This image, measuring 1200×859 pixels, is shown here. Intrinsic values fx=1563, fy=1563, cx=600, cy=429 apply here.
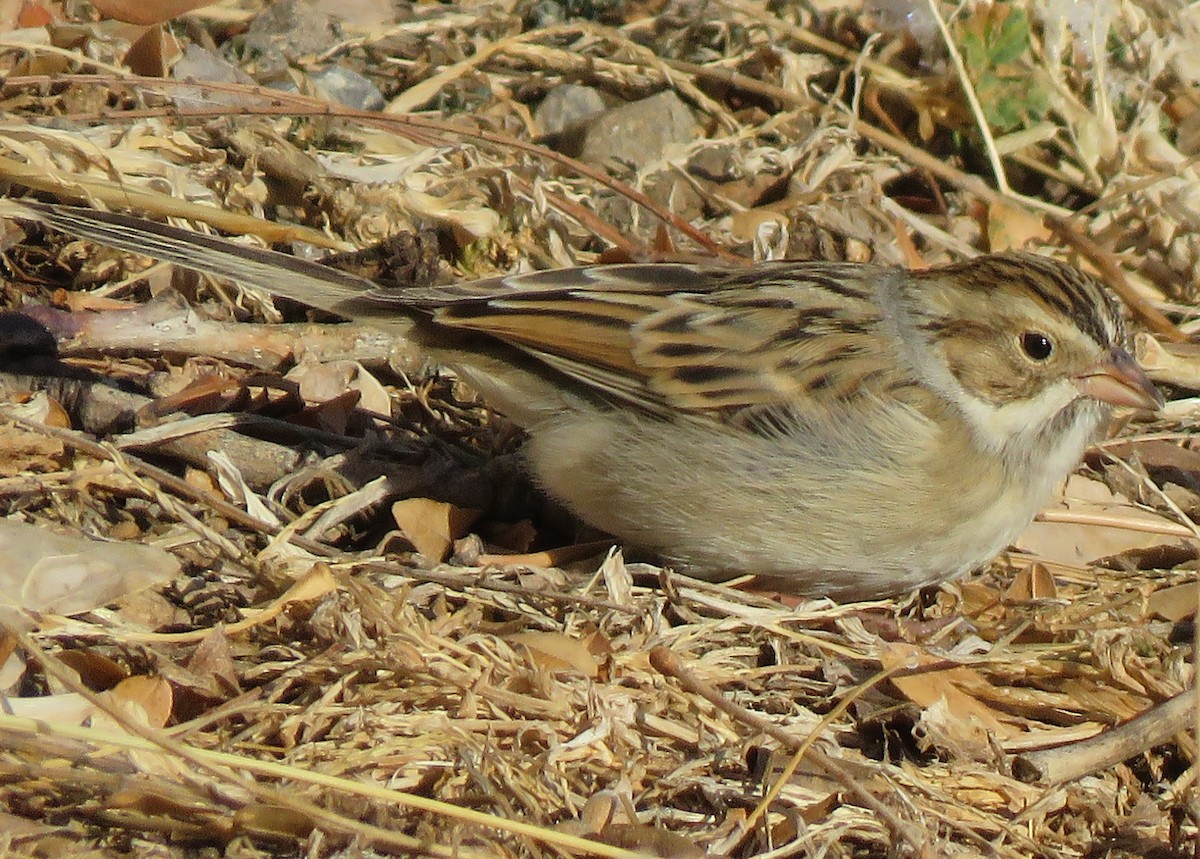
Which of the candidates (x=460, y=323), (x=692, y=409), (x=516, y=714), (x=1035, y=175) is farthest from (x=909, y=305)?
(x=1035, y=175)

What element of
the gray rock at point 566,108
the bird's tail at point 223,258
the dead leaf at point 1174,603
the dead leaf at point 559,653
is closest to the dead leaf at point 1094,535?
the dead leaf at point 1174,603

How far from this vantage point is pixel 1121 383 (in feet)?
12.3

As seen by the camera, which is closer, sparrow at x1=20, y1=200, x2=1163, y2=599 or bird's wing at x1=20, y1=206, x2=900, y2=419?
sparrow at x1=20, y1=200, x2=1163, y2=599

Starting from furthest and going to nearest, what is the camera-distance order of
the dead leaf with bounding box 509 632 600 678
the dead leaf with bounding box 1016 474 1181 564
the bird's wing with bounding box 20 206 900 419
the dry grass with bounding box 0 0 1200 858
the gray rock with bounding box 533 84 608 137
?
the gray rock with bounding box 533 84 608 137
the dead leaf with bounding box 1016 474 1181 564
the bird's wing with bounding box 20 206 900 419
the dead leaf with bounding box 509 632 600 678
the dry grass with bounding box 0 0 1200 858

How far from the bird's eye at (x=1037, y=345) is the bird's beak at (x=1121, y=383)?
103 millimetres

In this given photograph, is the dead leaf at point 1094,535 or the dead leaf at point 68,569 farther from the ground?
the dead leaf at point 68,569

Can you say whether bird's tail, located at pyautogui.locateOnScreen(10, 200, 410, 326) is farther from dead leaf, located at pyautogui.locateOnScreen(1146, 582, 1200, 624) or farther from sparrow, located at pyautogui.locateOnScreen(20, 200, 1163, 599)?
dead leaf, located at pyautogui.locateOnScreen(1146, 582, 1200, 624)

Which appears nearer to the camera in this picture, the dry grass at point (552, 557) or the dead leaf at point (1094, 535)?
the dry grass at point (552, 557)

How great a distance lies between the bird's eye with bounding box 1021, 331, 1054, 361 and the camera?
A: 3.75 metres

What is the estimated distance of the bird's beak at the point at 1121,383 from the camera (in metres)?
3.74

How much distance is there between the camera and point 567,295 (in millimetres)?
3975

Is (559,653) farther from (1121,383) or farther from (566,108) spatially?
(566,108)

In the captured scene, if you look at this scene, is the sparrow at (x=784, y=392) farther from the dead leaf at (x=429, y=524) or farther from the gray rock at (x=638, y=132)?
the gray rock at (x=638, y=132)

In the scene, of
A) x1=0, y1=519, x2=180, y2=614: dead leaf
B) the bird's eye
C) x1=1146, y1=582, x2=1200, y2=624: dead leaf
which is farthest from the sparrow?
x1=0, y1=519, x2=180, y2=614: dead leaf
